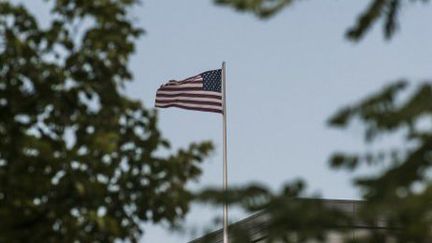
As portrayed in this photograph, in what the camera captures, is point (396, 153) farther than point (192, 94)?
No

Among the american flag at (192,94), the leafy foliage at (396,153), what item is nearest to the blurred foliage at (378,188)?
the leafy foliage at (396,153)

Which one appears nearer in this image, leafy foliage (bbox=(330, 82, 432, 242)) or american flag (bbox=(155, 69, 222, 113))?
leafy foliage (bbox=(330, 82, 432, 242))

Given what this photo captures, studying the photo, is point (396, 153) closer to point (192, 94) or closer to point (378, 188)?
point (378, 188)

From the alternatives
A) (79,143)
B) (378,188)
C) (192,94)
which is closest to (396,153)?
(378,188)

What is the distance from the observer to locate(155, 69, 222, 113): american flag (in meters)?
27.8

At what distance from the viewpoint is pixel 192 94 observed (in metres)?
28.1

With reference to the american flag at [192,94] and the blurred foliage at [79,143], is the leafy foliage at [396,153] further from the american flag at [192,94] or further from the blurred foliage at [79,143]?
the american flag at [192,94]

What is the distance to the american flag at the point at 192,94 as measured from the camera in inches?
1093

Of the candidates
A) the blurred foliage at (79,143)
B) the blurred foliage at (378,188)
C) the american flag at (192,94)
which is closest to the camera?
the blurred foliage at (378,188)

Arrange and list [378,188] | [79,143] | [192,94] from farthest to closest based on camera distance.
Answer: [192,94]
[79,143]
[378,188]

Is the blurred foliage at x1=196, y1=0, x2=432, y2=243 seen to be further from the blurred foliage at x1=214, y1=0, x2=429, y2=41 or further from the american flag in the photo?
the american flag

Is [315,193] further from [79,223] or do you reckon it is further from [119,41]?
[119,41]

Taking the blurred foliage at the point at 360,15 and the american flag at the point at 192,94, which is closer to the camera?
the blurred foliage at the point at 360,15

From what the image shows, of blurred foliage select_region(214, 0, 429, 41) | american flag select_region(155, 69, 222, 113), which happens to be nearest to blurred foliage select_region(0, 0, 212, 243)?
blurred foliage select_region(214, 0, 429, 41)
